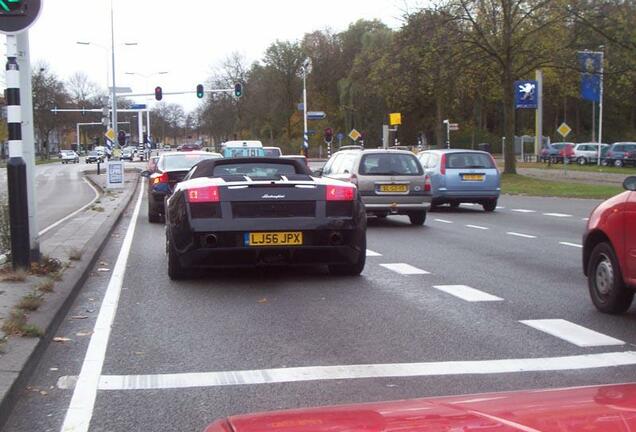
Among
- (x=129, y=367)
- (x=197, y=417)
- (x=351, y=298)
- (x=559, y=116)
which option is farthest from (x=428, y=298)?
(x=559, y=116)

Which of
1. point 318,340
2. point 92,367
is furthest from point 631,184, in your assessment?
point 92,367

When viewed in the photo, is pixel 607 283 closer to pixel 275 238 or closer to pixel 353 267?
pixel 353 267

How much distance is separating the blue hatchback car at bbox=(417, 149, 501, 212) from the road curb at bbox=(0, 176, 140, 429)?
11587 mm

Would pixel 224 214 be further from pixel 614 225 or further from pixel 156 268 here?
pixel 614 225

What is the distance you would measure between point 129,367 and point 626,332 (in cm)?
390

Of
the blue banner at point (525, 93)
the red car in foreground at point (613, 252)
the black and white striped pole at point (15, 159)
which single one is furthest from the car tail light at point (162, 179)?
the blue banner at point (525, 93)

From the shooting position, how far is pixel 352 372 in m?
5.07

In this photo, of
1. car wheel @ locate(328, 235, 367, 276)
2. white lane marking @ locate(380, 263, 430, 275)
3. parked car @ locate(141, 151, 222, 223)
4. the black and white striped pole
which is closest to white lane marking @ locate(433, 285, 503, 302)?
car wheel @ locate(328, 235, 367, 276)

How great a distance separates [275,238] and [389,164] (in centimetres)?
884

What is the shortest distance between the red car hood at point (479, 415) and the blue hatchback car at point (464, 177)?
17812 mm

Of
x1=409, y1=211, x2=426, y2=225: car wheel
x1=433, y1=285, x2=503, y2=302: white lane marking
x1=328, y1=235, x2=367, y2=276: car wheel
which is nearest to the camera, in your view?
x1=433, y1=285, x2=503, y2=302: white lane marking

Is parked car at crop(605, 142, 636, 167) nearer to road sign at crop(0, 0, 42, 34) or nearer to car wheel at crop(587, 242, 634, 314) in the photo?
car wheel at crop(587, 242, 634, 314)

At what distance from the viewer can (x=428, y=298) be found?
783cm

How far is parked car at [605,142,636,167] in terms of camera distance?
168 ft
